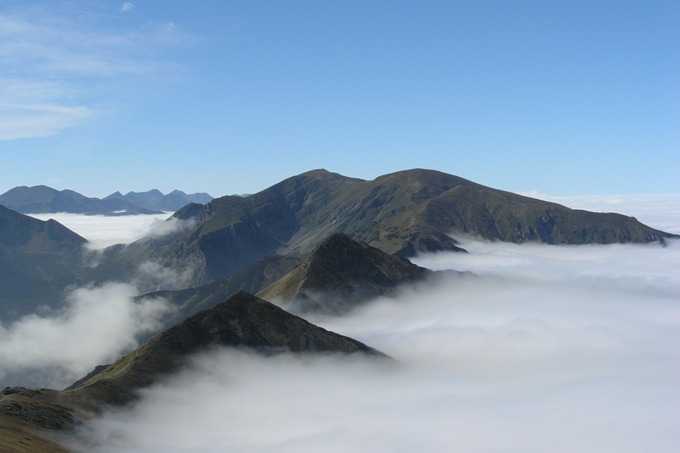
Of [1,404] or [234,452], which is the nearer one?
[1,404]

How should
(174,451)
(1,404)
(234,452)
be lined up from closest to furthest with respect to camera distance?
(1,404) → (174,451) → (234,452)

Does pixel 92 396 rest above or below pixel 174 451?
above

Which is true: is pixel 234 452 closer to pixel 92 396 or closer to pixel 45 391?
pixel 92 396

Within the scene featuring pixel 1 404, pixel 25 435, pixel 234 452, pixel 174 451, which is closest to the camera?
pixel 25 435

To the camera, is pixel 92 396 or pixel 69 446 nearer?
pixel 69 446

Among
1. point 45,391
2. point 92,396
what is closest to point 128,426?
point 92,396

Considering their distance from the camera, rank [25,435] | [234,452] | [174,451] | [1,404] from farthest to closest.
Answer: [234,452] → [174,451] → [1,404] → [25,435]

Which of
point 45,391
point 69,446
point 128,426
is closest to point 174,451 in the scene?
point 128,426

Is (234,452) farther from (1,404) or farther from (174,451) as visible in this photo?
(1,404)

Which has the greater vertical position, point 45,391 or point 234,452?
point 45,391
